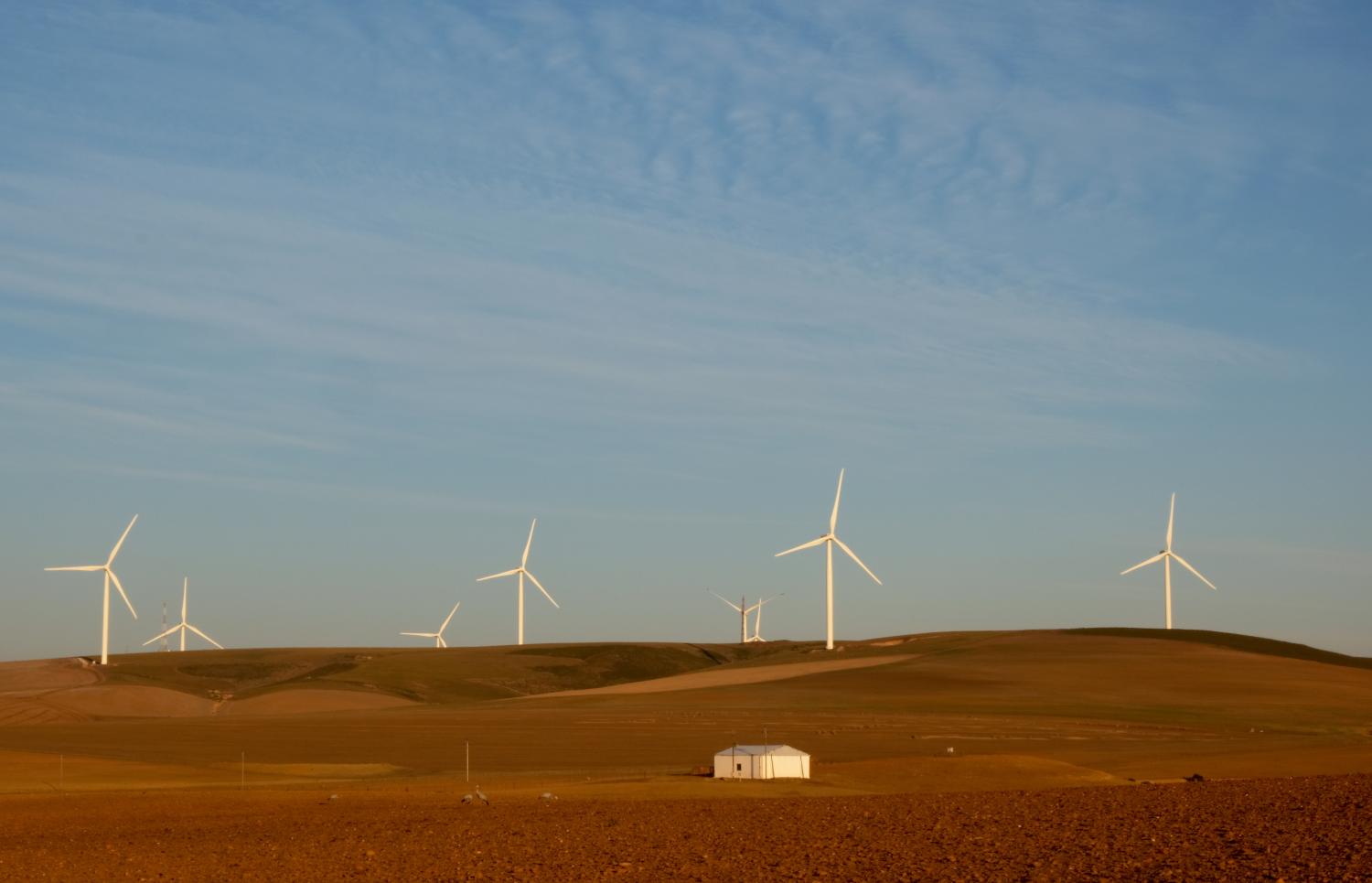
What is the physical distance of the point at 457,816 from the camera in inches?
1565

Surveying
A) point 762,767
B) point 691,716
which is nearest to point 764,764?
point 762,767

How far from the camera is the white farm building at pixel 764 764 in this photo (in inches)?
1973

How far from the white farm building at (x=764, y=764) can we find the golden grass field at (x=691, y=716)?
0.79 meters

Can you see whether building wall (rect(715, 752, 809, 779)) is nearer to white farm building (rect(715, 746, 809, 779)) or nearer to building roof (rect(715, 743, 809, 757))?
white farm building (rect(715, 746, 809, 779))

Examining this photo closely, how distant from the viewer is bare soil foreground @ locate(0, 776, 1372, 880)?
93.5 feet

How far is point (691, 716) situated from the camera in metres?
77.9

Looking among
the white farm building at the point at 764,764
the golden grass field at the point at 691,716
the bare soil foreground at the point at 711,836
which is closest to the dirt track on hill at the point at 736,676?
the golden grass field at the point at 691,716

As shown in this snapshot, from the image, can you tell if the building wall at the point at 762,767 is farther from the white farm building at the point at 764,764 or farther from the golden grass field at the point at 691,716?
the golden grass field at the point at 691,716

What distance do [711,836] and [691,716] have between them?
43.3 meters

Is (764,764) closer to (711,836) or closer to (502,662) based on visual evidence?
(711,836)

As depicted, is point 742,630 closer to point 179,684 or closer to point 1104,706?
point 179,684

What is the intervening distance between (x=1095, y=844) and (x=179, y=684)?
313 feet

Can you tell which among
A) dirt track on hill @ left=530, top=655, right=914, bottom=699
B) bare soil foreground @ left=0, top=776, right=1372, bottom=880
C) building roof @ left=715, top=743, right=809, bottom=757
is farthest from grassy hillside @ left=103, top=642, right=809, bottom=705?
bare soil foreground @ left=0, top=776, right=1372, bottom=880

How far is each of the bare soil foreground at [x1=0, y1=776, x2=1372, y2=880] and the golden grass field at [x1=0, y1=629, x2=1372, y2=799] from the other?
16.9 ft
